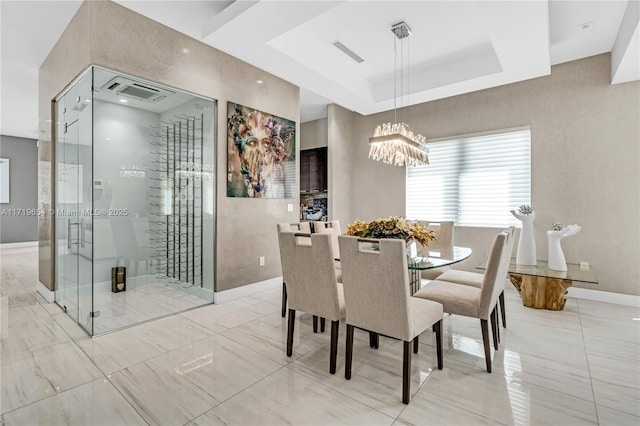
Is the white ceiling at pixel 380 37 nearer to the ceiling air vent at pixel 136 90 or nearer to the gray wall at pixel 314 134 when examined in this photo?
the ceiling air vent at pixel 136 90

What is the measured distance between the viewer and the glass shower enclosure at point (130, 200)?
2.82 metres

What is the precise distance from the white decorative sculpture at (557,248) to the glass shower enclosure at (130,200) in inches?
145

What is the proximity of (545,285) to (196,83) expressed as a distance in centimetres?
431

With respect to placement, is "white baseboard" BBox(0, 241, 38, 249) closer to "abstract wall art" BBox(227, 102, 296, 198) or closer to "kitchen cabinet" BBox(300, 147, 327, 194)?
"kitchen cabinet" BBox(300, 147, 327, 194)

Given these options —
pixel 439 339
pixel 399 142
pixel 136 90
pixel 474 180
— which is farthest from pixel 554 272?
pixel 136 90

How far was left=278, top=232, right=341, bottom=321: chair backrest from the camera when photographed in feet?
6.73

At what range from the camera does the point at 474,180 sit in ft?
14.9

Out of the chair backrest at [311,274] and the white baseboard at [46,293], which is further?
the white baseboard at [46,293]

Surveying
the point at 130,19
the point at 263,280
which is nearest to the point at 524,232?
the point at 263,280

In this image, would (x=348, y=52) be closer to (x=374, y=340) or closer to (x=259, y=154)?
(x=259, y=154)

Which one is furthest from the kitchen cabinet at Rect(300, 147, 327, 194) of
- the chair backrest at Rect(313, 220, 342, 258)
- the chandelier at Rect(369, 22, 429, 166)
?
the chandelier at Rect(369, 22, 429, 166)

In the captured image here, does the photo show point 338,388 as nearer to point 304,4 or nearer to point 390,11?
point 304,4

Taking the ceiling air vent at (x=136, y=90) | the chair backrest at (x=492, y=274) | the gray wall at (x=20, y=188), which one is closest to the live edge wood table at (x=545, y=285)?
the chair backrest at (x=492, y=274)

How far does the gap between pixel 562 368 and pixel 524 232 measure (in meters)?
1.60
